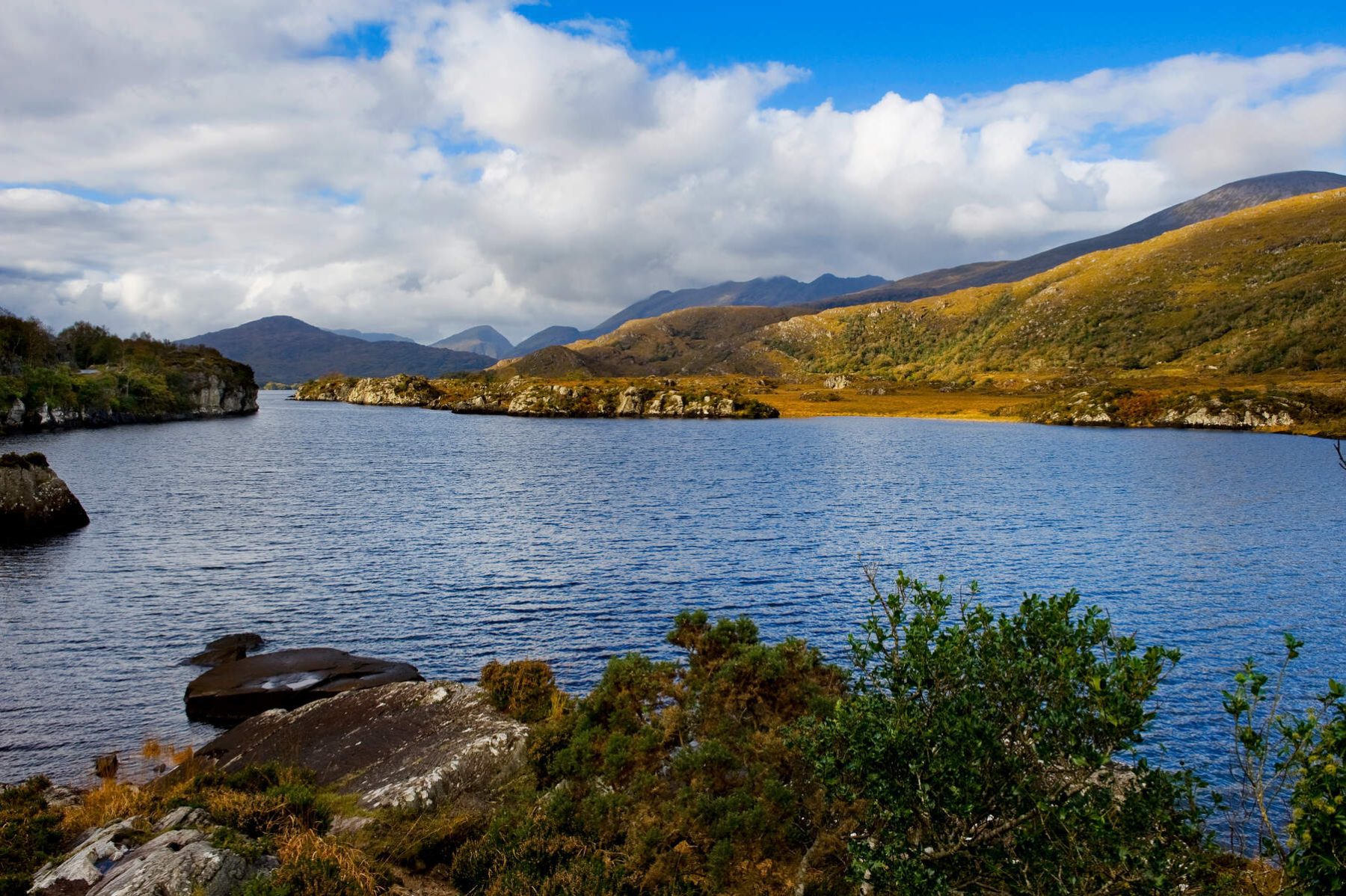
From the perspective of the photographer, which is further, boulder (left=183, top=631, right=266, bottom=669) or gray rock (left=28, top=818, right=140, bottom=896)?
boulder (left=183, top=631, right=266, bottom=669)

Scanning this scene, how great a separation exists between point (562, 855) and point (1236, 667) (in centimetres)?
3604

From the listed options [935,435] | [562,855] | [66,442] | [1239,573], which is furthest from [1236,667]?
[66,442]

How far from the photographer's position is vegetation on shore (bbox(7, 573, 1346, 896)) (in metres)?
11.3

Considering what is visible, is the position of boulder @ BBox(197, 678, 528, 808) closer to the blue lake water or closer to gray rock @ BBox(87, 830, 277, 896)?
gray rock @ BBox(87, 830, 277, 896)

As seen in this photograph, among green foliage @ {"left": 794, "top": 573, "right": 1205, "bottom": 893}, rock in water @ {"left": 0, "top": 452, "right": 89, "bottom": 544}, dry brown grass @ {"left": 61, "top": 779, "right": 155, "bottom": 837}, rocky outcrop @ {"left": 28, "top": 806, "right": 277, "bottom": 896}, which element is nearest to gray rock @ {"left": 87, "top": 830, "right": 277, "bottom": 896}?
rocky outcrop @ {"left": 28, "top": 806, "right": 277, "bottom": 896}

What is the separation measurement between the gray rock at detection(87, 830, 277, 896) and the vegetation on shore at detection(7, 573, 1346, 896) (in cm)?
75

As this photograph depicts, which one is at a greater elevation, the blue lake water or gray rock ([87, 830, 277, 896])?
gray rock ([87, 830, 277, 896])

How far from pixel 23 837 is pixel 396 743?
33.2 feet

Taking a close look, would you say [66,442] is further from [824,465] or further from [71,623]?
[824,465]

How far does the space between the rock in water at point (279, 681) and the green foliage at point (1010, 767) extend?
2657 cm

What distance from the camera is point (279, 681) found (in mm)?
34344

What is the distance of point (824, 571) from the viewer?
177 feet

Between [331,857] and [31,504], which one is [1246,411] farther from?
[31,504]

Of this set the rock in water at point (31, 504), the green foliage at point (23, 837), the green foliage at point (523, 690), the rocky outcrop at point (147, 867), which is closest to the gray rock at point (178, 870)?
the rocky outcrop at point (147, 867)
